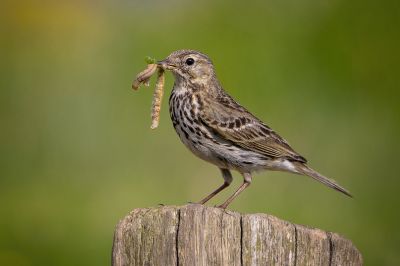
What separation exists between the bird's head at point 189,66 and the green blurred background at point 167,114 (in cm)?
273

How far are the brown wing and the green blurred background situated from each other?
8.70 ft

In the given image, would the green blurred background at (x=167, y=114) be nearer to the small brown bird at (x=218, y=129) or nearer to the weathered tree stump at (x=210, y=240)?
the small brown bird at (x=218, y=129)

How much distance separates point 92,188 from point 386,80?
5909 millimetres

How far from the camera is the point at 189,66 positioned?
9.69 meters

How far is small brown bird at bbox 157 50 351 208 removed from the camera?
9.12m

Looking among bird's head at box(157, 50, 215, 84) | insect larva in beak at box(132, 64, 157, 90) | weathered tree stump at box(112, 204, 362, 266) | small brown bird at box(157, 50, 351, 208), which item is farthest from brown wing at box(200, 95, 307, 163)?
weathered tree stump at box(112, 204, 362, 266)

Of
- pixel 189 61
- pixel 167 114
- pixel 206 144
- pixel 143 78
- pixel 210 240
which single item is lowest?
pixel 210 240

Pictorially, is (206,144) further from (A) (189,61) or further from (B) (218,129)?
(A) (189,61)

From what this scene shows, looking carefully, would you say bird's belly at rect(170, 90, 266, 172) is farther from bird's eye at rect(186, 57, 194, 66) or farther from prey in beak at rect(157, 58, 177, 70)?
bird's eye at rect(186, 57, 194, 66)

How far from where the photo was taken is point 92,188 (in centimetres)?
1327

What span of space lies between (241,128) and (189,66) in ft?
2.89

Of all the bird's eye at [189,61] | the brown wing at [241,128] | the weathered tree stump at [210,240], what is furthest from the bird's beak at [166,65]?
the weathered tree stump at [210,240]

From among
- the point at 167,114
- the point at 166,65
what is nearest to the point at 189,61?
the point at 166,65

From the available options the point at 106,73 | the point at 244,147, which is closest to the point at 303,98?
the point at 106,73
